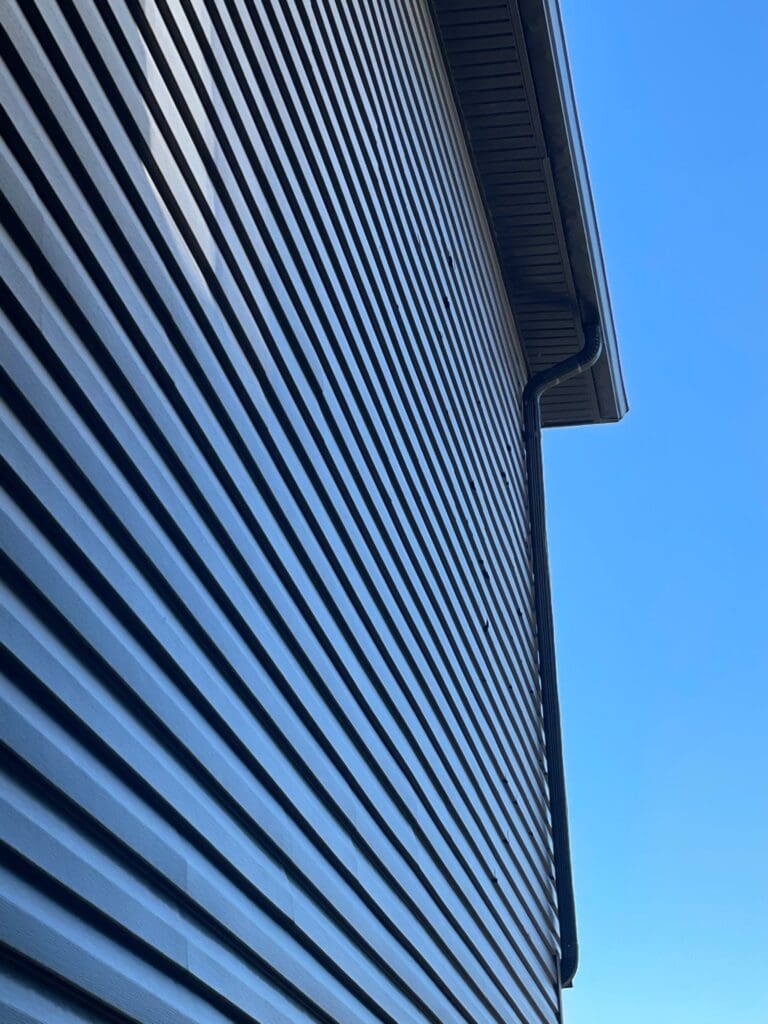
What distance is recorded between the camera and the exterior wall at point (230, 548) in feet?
6.44

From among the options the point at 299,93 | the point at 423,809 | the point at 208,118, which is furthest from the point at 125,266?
the point at 423,809

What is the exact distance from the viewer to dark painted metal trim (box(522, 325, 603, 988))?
6539 mm

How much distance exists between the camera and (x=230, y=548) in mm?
2746

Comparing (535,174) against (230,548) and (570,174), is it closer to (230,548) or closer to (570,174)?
(570,174)

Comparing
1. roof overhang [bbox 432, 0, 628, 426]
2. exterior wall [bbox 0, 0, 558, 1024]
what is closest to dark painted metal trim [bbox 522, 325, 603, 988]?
roof overhang [bbox 432, 0, 628, 426]

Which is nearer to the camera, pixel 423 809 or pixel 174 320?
pixel 174 320

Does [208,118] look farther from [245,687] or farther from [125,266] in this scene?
[245,687]

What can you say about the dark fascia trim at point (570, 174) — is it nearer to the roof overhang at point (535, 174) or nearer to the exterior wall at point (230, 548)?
the roof overhang at point (535, 174)

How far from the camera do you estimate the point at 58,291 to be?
211 centimetres

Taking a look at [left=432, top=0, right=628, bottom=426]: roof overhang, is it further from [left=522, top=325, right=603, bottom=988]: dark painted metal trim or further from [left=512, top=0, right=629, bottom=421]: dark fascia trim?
[left=522, top=325, right=603, bottom=988]: dark painted metal trim

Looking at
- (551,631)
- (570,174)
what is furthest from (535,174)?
(551,631)

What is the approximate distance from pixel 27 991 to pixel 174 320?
130 cm

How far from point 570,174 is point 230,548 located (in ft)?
16.5

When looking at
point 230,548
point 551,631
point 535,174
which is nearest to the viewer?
point 230,548
